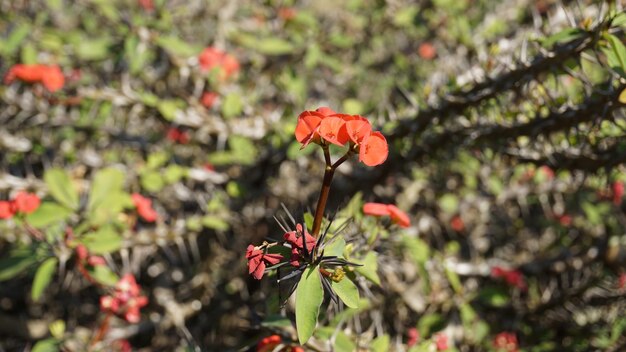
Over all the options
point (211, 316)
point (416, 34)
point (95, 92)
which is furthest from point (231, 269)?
point (416, 34)

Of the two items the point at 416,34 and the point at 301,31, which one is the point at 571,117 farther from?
the point at 416,34

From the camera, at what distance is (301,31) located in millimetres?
3264

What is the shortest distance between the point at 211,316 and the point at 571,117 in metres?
1.75

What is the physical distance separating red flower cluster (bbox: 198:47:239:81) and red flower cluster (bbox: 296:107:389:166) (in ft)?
5.90

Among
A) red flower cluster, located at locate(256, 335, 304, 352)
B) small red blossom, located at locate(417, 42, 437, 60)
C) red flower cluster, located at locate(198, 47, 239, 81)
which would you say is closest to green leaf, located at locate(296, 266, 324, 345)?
red flower cluster, located at locate(256, 335, 304, 352)

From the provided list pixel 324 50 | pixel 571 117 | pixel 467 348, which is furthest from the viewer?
pixel 324 50

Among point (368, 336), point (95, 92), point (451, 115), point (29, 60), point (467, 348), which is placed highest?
point (29, 60)

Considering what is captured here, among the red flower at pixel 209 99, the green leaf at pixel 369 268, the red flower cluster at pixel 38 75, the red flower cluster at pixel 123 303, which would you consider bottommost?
the red flower cluster at pixel 123 303

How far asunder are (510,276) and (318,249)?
1.69 meters

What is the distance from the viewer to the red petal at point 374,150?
0.90 meters

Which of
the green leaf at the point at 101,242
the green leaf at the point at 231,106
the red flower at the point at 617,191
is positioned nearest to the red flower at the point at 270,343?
the green leaf at the point at 101,242

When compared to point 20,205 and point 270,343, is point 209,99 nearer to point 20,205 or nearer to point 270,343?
point 20,205

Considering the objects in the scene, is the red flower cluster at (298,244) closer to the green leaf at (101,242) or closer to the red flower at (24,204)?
the green leaf at (101,242)

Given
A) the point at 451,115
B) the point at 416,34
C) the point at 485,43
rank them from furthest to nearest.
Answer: the point at 416,34 < the point at 485,43 < the point at 451,115
